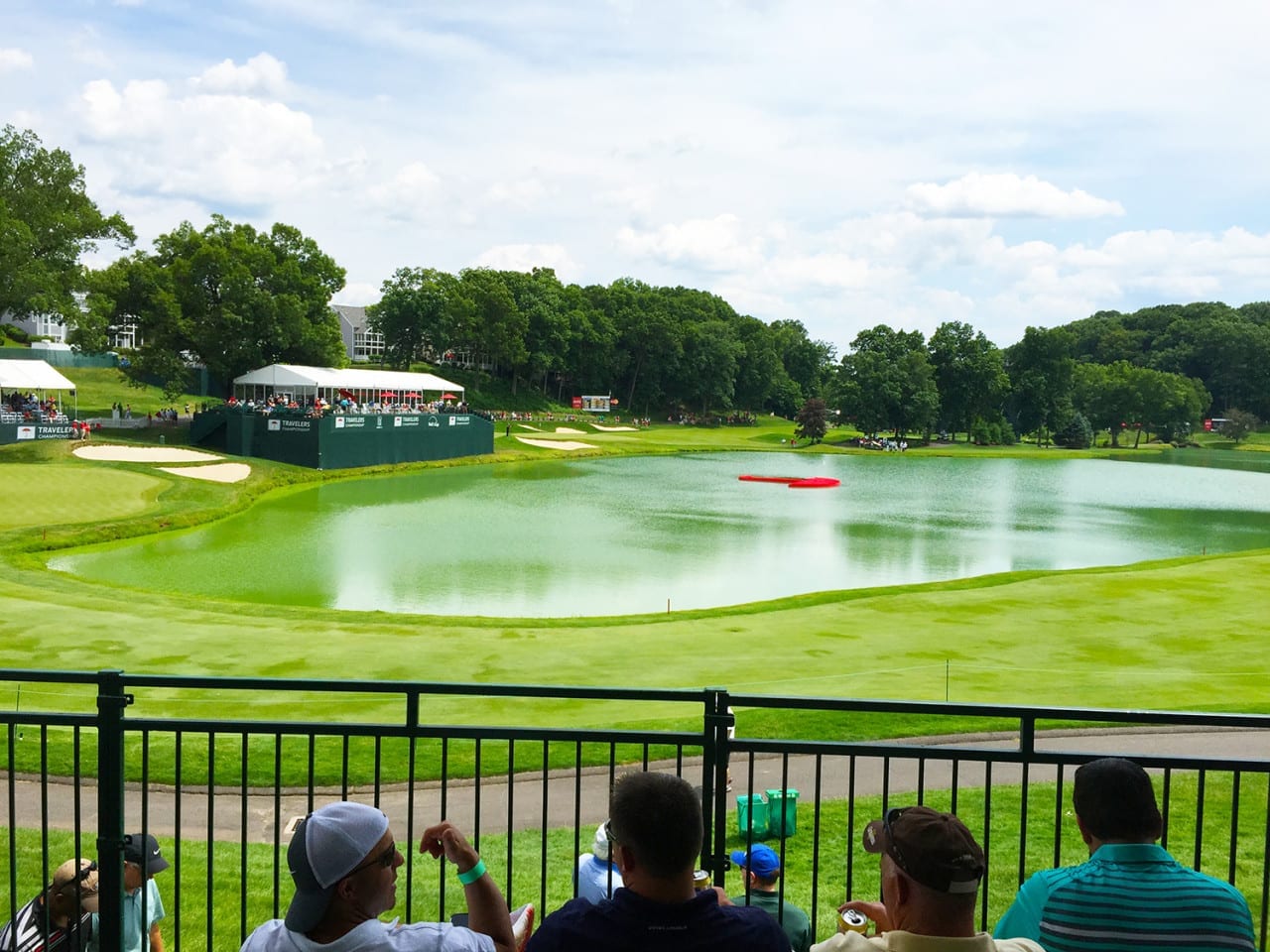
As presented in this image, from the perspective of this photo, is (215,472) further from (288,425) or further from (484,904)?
(484,904)

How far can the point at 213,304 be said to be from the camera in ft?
197

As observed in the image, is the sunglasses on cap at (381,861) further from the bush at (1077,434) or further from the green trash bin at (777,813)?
the bush at (1077,434)

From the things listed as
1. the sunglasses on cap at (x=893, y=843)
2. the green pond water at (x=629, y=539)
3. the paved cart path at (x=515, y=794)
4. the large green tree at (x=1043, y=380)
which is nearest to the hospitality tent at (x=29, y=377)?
the green pond water at (x=629, y=539)

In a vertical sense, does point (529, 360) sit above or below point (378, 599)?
above

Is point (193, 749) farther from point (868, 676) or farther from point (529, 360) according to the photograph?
point (529, 360)

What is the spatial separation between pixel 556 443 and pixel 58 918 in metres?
74.8

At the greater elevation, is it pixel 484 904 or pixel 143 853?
pixel 484 904

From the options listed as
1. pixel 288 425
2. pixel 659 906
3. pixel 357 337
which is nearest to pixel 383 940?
pixel 659 906

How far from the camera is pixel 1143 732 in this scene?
1267cm

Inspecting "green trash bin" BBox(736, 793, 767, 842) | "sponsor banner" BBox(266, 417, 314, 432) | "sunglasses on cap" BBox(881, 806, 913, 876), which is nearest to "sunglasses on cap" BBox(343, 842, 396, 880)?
"sunglasses on cap" BBox(881, 806, 913, 876)

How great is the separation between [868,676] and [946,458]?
77.0 meters

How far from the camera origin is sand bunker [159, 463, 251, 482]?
45562 millimetres

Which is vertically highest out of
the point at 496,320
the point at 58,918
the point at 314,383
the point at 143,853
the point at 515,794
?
the point at 496,320

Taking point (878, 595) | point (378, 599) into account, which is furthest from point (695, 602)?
point (378, 599)
